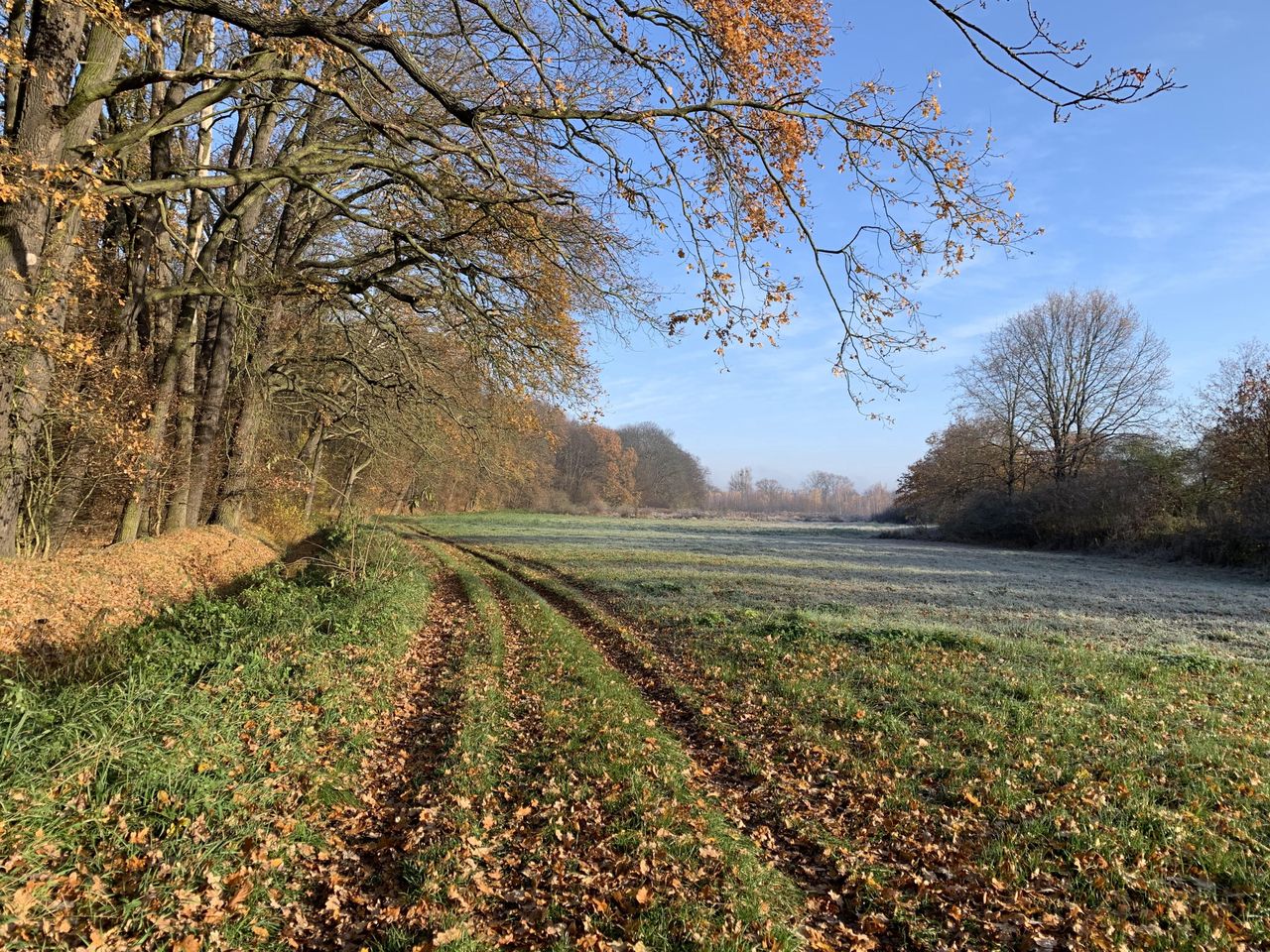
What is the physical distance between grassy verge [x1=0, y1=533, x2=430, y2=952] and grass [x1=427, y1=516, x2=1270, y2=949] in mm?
3836

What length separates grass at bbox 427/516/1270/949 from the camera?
4020mm

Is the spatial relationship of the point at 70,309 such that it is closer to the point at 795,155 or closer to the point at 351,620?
the point at 351,620

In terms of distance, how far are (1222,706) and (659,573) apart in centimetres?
1302

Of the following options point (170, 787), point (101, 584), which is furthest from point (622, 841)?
point (101, 584)

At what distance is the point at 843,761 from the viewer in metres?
6.06

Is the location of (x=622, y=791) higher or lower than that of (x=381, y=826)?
higher

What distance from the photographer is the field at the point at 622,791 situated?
3.69m

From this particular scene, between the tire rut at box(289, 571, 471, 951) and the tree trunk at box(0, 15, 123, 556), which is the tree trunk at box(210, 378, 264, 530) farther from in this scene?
the tire rut at box(289, 571, 471, 951)

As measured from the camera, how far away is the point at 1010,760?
5.93 m

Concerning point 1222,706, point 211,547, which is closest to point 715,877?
point 1222,706

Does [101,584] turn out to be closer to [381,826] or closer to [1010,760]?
[381,826]

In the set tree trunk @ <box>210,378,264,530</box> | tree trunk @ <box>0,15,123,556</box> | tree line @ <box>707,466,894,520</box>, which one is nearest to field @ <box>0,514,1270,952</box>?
tree trunk @ <box>0,15,123,556</box>

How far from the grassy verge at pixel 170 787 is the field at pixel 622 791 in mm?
21

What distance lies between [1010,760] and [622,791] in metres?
3.69
